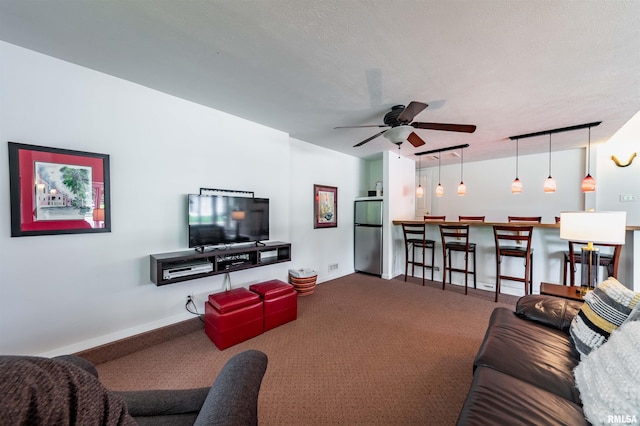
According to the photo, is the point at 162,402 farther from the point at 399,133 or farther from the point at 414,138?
the point at 414,138

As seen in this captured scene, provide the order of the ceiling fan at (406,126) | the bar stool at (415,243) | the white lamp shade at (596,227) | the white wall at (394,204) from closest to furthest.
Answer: the white lamp shade at (596,227) → the ceiling fan at (406,126) → the bar stool at (415,243) → the white wall at (394,204)

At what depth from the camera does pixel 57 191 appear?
5.98 feet

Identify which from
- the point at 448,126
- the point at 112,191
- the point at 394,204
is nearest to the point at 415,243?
the point at 394,204

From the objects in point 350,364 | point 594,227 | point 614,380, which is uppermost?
point 594,227

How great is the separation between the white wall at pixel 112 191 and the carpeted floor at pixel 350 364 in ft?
1.43

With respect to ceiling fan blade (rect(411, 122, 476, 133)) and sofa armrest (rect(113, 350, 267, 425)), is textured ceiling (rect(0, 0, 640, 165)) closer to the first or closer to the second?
ceiling fan blade (rect(411, 122, 476, 133))

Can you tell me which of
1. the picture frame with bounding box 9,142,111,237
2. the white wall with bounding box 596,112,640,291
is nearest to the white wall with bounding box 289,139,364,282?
the picture frame with bounding box 9,142,111,237

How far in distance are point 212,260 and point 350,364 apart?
166 cm

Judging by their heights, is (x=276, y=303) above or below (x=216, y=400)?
below

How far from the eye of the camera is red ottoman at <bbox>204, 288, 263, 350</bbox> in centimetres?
218

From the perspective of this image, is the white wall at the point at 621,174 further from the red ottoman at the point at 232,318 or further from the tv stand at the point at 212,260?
the red ottoman at the point at 232,318

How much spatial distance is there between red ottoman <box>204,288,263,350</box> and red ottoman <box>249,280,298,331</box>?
9 cm

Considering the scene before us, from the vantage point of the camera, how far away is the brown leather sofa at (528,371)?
0.95m

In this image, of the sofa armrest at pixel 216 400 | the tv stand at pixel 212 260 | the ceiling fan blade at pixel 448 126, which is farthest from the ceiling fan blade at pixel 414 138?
the sofa armrest at pixel 216 400
